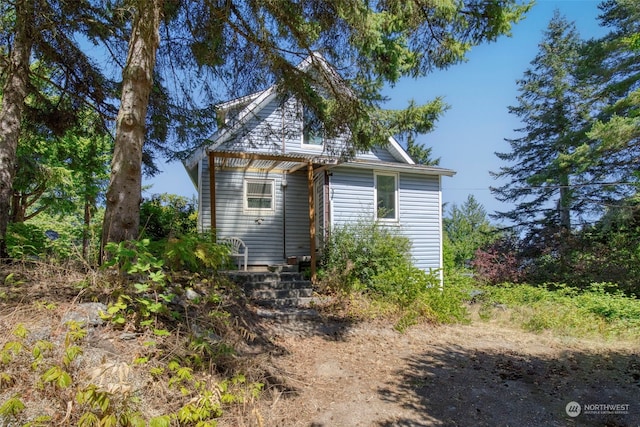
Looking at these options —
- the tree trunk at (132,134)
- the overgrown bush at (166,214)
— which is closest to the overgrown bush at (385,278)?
the overgrown bush at (166,214)

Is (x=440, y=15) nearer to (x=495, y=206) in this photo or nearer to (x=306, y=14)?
(x=306, y=14)

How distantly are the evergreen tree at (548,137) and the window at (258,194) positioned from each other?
12845 millimetres

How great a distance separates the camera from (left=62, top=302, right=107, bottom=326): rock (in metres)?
3.18

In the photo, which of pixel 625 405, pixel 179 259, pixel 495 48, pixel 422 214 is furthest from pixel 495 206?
pixel 179 259

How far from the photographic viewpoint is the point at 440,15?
17.4ft

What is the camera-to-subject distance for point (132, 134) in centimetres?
446

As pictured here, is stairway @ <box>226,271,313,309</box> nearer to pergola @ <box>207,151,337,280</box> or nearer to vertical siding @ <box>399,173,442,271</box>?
pergola @ <box>207,151,337,280</box>

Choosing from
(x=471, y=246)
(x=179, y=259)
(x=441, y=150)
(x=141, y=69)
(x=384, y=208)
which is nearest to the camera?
(x=141, y=69)

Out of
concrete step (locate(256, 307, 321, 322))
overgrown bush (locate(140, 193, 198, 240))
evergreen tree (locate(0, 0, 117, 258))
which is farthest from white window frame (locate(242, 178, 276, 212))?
evergreen tree (locate(0, 0, 117, 258))

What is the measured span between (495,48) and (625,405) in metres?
5.08

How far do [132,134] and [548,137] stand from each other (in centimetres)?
2022

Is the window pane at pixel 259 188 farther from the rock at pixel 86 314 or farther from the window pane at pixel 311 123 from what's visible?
the rock at pixel 86 314

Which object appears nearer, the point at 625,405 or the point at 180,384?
the point at 180,384

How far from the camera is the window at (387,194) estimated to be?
10788 mm
